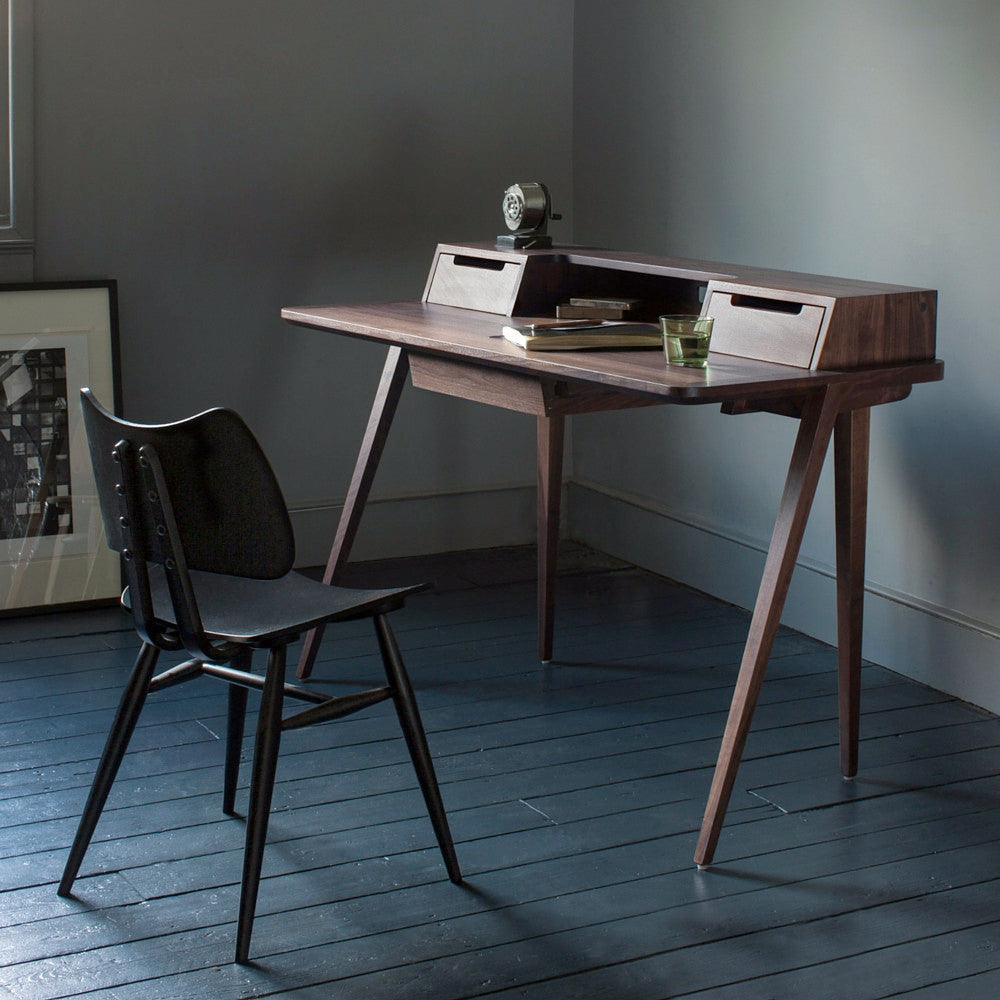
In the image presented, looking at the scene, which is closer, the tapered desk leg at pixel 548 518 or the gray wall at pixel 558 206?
the gray wall at pixel 558 206

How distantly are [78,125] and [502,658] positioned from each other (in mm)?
1768

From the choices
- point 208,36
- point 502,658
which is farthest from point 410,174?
point 502,658

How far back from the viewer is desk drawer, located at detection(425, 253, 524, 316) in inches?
118

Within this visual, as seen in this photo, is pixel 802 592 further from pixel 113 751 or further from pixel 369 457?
pixel 113 751

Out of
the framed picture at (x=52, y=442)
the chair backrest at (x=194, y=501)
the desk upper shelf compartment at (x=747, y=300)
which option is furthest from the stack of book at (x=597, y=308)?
the framed picture at (x=52, y=442)

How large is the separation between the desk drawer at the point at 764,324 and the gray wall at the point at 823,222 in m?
0.62

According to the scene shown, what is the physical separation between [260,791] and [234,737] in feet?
1.48

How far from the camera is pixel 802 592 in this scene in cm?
346

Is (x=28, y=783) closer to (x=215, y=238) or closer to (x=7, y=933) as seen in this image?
(x=7, y=933)

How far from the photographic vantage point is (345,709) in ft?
6.95

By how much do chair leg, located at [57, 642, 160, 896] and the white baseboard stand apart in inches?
69.3

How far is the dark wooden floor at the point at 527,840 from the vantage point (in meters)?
2.01

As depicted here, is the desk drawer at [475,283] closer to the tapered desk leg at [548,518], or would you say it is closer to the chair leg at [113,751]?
the tapered desk leg at [548,518]

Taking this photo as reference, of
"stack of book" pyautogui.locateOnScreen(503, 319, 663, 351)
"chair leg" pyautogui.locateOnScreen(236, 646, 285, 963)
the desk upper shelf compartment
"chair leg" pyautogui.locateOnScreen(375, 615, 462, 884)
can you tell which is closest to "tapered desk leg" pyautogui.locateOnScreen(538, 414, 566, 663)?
the desk upper shelf compartment
